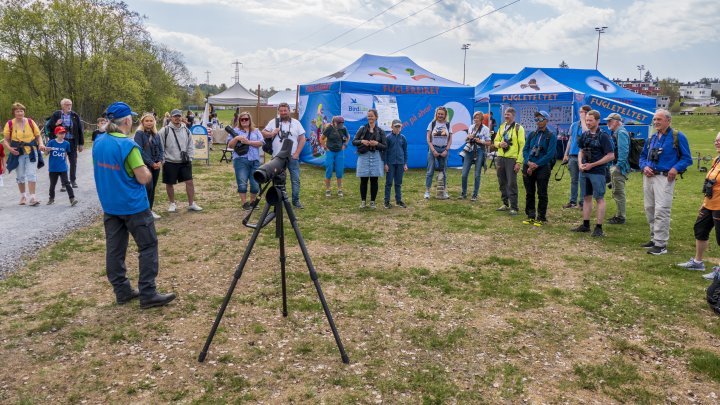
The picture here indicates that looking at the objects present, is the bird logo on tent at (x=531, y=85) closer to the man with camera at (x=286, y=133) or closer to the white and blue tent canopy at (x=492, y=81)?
the white and blue tent canopy at (x=492, y=81)

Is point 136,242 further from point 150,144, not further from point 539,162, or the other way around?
point 539,162

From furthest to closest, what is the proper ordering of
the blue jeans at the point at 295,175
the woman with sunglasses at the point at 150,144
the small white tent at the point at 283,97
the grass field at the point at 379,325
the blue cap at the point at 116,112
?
the small white tent at the point at 283,97, the blue jeans at the point at 295,175, the woman with sunglasses at the point at 150,144, the blue cap at the point at 116,112, the grass field at the point at 379,325

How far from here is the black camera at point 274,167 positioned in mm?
3225

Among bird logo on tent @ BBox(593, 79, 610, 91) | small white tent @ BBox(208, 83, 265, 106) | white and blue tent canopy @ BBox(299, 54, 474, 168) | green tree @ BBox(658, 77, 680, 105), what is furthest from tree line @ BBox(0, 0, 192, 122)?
green tree @ BBox(658, 77, 680, 105)

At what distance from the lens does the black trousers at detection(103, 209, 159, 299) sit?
4.41 meters

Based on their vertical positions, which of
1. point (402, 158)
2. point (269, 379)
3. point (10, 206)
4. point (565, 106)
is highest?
point (565, 106)

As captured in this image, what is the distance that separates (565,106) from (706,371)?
1576cm

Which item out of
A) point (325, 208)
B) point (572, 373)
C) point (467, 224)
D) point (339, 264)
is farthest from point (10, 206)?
point (572, 373)

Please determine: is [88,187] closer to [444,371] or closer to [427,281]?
[427,281]

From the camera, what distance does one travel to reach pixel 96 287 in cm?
504

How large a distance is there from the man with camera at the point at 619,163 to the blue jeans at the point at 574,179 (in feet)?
2.35

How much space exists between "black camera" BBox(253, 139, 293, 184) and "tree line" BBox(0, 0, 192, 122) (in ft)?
104

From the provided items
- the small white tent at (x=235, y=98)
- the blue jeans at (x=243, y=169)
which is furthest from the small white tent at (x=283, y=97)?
the blue jeans at (x=243, y=169)

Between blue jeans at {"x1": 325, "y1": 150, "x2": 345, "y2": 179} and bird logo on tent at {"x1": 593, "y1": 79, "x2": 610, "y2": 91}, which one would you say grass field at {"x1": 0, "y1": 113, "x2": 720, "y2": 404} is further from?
bird logo on tent at {"x1": 593, "y1": 79, "x2": 610, "y2": 91}
